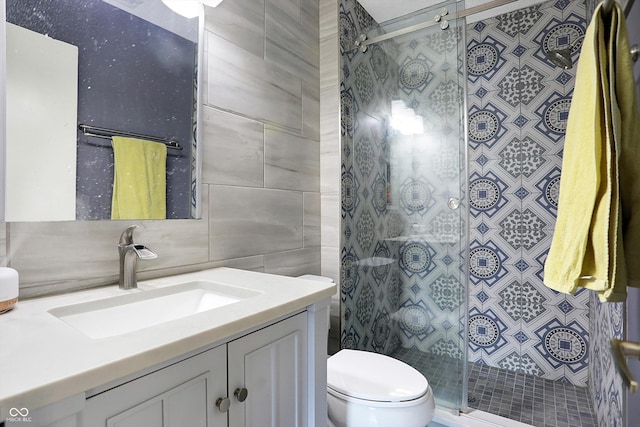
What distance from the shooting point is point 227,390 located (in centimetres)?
73

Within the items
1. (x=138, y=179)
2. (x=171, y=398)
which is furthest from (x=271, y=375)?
(x=138, y=179)

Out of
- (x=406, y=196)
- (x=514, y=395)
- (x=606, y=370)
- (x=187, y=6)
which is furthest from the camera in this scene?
(x=514, y=395)

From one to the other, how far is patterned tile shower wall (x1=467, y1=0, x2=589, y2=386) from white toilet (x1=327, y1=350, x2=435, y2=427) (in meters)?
1.28

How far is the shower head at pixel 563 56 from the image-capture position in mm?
2027

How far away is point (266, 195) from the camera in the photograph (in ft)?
5.28

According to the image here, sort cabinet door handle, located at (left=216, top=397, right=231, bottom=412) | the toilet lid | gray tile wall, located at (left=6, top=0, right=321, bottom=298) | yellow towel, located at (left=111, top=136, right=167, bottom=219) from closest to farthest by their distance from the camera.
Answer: cabinet door handle, located at (left=216, top=397, right=231, bottom=412) < gray tile wall, located at (left=6, top=0, right=321, bottom=298) < yellow towel, located at (left=111, top=136, right=167, bottom=219) < the toilet lid

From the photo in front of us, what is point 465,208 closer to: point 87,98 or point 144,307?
point 144,307

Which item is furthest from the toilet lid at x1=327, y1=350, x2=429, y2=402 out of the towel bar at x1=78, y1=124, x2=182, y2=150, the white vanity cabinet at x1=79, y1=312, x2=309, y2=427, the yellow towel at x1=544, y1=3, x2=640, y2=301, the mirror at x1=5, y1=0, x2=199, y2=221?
the towel bar at x1=78, y1=124, x2=182, y2=150

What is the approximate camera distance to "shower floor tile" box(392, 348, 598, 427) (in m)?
1.74

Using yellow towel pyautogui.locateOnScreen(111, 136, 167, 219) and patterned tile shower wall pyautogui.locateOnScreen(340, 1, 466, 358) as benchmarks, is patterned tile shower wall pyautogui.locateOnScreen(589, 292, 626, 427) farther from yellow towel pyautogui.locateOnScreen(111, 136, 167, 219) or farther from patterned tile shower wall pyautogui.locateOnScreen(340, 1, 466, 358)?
yellow towel pyautogui.locateOnScreen(111, 136, 167, 219)

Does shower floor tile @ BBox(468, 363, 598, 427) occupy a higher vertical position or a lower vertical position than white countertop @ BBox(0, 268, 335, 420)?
lower

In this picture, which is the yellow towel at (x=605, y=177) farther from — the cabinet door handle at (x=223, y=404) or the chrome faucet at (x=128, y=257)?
the chrome faucet at (x=128, y=257)

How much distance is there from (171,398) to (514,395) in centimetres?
205

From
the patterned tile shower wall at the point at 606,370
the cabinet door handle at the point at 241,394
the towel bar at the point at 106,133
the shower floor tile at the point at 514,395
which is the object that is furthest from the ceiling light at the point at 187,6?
the shower floor tile at the point at 514,395
